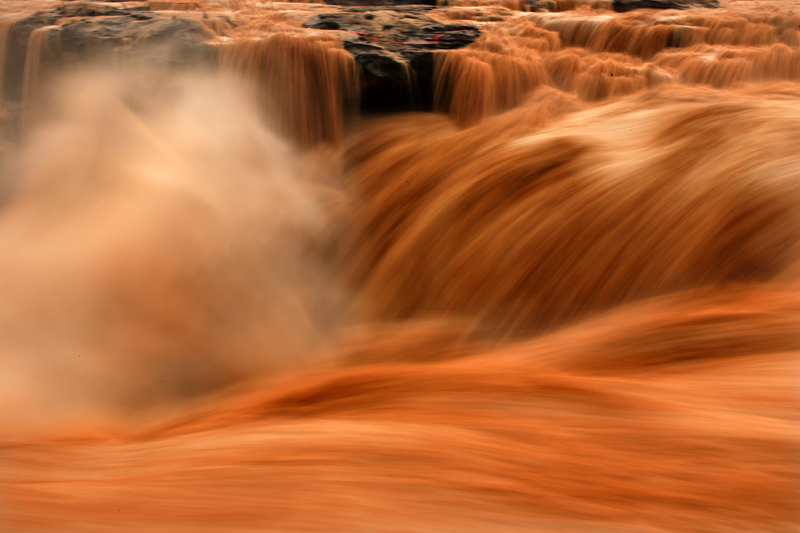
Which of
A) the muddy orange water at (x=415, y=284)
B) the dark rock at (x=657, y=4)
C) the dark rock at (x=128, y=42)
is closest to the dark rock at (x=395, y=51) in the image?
the muddy orange water at (x=415, y=284)

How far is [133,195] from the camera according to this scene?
9.41ft

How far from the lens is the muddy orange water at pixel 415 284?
1.16 m

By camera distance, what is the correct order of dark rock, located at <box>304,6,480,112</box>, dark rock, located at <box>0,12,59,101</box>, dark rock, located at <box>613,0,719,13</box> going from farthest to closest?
1. dark rock, located at <box>613,0,719,13</box>
2. dark rock, located at <box>0,12,59,101</box>
3. dark rock, located at <box>304,6,480,112</box>

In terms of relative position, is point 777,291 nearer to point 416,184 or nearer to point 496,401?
point 496,401

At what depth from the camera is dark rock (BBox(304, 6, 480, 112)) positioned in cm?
347

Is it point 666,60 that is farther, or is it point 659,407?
point 666,60

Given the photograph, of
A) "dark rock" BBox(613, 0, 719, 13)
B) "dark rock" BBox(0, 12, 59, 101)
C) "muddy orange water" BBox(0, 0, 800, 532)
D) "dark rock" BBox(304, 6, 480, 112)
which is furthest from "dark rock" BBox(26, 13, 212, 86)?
"dark rock" BBox(613, 0, 719, 13)

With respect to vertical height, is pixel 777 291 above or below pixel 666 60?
below

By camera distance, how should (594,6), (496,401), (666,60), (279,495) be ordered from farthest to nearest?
(594,6)
(666,60)
(496,401)
(279,495)

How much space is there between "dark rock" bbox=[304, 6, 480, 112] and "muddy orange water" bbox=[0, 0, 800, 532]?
126 mm

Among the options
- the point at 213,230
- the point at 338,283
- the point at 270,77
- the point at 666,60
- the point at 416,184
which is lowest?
the point at 338,283

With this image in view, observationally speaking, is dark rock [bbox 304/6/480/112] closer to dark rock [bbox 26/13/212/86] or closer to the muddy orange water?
the muddy orange water

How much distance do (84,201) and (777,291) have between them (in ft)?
10.8

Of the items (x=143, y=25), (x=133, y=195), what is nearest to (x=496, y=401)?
(x=133, y=195)
